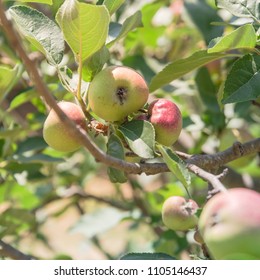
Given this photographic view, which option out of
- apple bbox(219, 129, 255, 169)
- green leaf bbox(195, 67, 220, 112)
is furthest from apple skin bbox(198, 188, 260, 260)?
green leaf bbox(195, 67, 220, 112)

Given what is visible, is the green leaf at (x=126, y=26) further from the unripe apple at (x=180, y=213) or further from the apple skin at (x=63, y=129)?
the unripe apple at (x=180, y=213)

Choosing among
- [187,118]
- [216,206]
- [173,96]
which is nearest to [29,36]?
[216,206]

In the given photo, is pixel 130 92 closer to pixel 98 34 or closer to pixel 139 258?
pixel 98 34

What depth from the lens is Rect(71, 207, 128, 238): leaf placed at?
1.75m

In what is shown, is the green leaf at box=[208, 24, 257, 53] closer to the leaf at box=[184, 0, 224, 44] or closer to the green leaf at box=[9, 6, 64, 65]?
the green leaf at box=[9, 6, 64, 65]

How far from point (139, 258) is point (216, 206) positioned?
314 mm

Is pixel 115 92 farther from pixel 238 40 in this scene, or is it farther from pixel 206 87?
pixel 206 87

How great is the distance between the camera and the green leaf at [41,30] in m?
0.98

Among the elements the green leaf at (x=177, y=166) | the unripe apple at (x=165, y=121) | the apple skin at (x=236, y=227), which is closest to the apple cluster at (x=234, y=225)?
the apple skin at (x=236, y=227)

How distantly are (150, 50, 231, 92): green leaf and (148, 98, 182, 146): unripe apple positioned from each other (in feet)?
0.50

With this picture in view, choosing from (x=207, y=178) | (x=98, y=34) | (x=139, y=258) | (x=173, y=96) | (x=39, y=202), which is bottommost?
(x=39, y=202)

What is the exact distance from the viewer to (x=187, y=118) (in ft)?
4.87

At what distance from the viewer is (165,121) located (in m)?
0.93

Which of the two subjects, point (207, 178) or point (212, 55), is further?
point (212, 55)
